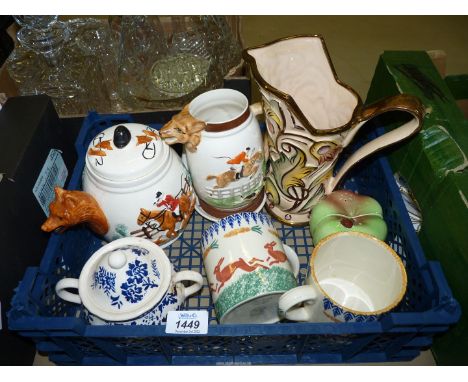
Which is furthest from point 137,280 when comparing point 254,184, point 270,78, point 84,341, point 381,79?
point 381,79

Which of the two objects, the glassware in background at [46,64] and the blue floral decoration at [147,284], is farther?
the glassware in background at [46,64]

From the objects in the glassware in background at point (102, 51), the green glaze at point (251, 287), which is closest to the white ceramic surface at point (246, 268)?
the green glaze at point (251, 287)

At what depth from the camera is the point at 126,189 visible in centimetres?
59

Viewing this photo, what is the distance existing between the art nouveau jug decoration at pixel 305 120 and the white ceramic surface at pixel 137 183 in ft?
0.55

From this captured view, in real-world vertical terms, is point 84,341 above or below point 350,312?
below

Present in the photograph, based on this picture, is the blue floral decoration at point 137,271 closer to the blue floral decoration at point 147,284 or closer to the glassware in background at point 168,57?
the blue floral decoration at point 147,284

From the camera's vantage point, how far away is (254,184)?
68 centimetres

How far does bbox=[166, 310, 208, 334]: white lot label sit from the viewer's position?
52 cm

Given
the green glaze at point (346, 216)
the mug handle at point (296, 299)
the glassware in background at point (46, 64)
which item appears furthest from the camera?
the glassware in background at point (46, 64)

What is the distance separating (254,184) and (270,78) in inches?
6.9

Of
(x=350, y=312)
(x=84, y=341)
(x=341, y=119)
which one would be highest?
(x=341, y=119)

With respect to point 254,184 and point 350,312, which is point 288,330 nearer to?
point 350,312

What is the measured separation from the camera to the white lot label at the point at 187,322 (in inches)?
20.4

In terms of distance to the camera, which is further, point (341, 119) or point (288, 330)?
point (341, 119)
